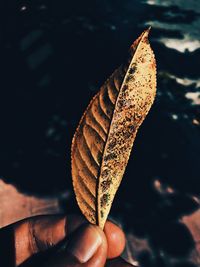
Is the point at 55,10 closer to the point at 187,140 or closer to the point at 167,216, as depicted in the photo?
the point at 187,140

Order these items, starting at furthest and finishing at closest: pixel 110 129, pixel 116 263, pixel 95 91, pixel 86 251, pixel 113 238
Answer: pixel 95 91 < pixel 116 263 < pixel 113 238 < pixel 86 251 < pixel 110 129

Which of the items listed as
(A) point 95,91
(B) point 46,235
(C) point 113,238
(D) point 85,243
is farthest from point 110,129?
(A) point 95,91

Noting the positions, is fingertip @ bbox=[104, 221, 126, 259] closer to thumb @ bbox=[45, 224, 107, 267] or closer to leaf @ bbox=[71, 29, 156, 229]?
thumb @ bbox=[45, 224, 107, 267]

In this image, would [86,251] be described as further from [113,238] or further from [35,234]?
[35,234]

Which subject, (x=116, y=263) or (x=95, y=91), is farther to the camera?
(x=95, y=91)

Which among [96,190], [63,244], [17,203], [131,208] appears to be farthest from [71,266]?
[17,203]

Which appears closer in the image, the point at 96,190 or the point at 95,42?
the point at 96,190
